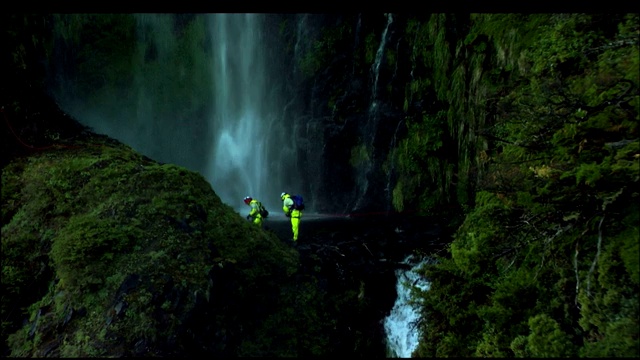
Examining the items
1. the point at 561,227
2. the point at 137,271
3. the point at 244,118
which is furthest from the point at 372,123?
the point at 561,227

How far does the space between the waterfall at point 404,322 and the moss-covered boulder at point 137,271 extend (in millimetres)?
1471

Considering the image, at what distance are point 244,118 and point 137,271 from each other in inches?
697

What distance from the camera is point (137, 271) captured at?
6.73 m

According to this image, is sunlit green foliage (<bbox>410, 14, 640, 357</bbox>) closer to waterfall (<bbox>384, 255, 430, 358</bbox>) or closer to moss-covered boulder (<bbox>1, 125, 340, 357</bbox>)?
waterfall (<bbox>384, 255, 430, 358</bbox>)

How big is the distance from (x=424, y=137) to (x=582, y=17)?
294 inches

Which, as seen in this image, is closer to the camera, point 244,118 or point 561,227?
point 561,227

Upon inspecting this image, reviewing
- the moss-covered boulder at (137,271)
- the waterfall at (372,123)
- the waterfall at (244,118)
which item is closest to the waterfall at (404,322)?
the moss-covered boulder at (137,271)

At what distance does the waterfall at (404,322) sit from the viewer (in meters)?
7.25

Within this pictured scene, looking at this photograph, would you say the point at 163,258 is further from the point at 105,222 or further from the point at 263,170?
the point at 263,170

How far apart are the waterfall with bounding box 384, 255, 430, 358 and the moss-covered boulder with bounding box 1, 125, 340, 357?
4.83 feet

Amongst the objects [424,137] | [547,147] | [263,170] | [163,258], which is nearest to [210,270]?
[163,258]

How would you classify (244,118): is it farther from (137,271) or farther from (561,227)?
(561,227)

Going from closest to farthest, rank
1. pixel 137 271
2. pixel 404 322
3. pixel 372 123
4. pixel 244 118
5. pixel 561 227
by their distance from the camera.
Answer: pixel 561 227 < pixel 137 271 < pixel 404 322 < pixel 372 123 < pixel 244 118

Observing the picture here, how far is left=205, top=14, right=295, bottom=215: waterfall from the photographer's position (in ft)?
72.9
